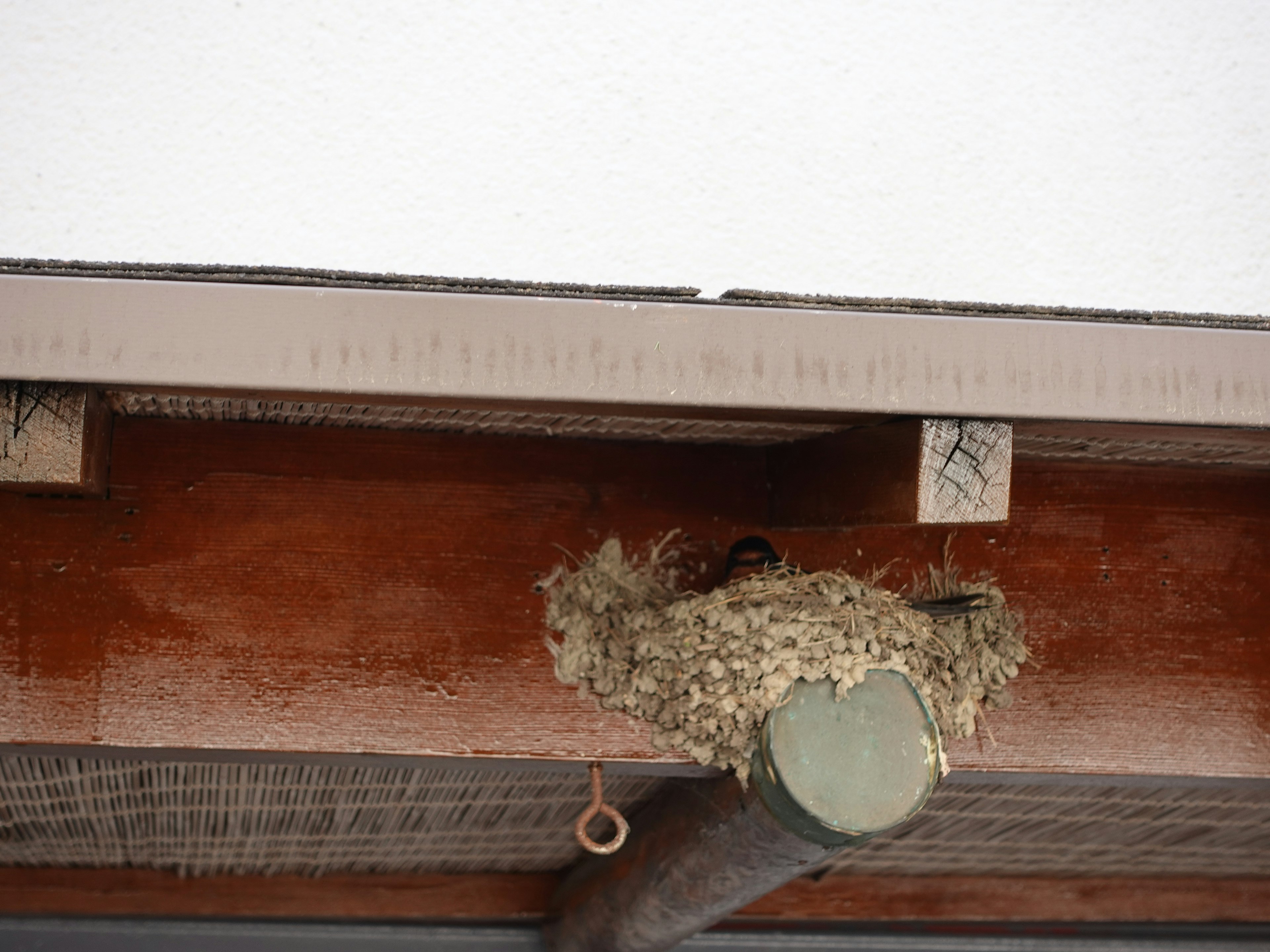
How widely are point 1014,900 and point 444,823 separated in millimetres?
1621

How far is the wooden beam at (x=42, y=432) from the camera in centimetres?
120

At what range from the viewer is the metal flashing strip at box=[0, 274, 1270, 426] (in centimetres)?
108

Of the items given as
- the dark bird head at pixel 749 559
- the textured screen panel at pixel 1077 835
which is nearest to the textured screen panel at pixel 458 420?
the dark bird head at pixel 749 559

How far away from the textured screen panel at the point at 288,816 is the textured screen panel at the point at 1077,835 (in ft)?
2.58

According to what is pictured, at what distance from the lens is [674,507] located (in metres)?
1.83

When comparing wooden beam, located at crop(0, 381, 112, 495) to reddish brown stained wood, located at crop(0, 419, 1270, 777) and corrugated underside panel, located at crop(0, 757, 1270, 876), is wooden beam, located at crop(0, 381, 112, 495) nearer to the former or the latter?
reddish brown stained wood, located at crop(0, 419, 1270, 777)

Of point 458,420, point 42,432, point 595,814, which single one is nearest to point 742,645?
point 595,814

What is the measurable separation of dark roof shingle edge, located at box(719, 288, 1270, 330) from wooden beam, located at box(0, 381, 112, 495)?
2.64 feet

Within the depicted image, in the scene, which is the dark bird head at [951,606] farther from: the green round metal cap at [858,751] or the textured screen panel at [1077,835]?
the textured screen panel at [1077,835]

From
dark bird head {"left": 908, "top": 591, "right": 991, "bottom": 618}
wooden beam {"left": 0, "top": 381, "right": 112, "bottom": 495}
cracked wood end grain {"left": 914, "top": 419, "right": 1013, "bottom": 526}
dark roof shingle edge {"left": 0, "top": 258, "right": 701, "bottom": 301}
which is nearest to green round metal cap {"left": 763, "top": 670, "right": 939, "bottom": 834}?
dark bird head {"left": 908, "top": 591, "right": 991, "bottom": 618}

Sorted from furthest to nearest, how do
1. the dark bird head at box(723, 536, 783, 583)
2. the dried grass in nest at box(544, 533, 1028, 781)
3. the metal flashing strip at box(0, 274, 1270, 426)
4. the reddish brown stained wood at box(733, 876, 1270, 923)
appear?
the reddish brown stained wood at box(733, 876, 1270, 923) < the dark bird head at box(723, 536, 783, 583) < the dried grass in nest at box(544, 533, 1028, 781) < the metal flashing strip at box(0, 274, 1270, 426)

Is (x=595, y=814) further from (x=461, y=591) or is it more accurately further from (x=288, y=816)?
(x=288, y=816)

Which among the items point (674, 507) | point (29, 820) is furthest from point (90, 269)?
point (29, 820)

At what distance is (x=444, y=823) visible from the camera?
2373 millimetres
